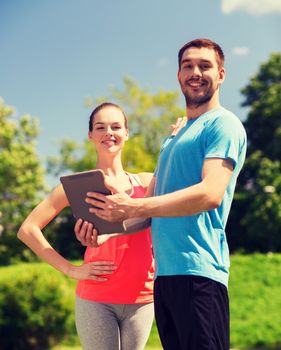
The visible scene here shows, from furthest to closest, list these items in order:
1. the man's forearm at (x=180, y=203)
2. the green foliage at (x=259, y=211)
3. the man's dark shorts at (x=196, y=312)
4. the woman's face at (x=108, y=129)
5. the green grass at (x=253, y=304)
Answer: the green foliage at (x=259, y=211) → the green grass at (x=253, y=304) → the woman's face at (x=108, y=129) → the man's dark shorts at (x=196, y=312) → the man's forearm at (x=180, y=203)

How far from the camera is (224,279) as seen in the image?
7.73ft

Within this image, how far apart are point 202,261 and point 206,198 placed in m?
0.28

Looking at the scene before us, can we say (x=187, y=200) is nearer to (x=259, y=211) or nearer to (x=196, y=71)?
(x=196, y=71)

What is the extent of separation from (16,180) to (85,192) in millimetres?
26821

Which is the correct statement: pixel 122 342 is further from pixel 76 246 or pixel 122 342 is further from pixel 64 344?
pixel 76 246

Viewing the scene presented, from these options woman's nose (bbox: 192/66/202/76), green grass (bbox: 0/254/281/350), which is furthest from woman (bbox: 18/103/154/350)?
green grass (bbox: 0/254/281/350)

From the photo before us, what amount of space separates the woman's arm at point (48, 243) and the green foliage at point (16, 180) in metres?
24.9

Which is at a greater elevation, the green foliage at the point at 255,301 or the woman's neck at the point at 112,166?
the woman's neck at the point at 112,166

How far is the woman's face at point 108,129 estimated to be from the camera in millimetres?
3117

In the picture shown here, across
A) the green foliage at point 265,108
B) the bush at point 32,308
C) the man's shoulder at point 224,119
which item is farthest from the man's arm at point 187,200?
the green foliage at point 265,108

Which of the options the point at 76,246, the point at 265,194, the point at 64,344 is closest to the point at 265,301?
the point at 64,344

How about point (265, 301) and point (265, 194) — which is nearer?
point (265, 301)

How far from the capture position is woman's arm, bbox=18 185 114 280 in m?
2.89

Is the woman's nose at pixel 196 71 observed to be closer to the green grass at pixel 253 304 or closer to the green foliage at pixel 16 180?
the green grass at pixel 253 304
